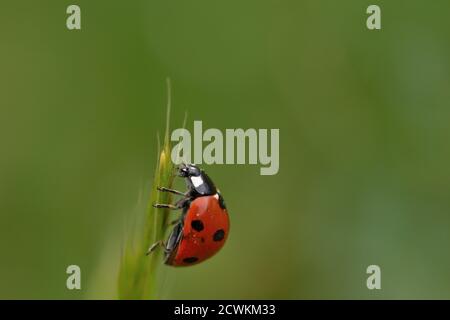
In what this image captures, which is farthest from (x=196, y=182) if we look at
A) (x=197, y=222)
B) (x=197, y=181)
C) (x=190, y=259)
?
(x=190, y=259)

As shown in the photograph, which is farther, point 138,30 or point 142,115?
point 138,30

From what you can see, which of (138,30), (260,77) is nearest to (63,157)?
(138,30)

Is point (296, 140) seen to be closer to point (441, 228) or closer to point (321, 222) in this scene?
point (321, 222)

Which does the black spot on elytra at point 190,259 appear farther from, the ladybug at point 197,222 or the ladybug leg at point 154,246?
the ladybug leg at point 154,246

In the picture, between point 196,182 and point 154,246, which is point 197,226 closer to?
point 196,182

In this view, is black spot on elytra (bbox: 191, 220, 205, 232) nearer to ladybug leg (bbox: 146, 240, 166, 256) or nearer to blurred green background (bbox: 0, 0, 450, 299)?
blurred green background (bbox: 0, 0, 450, 299)
